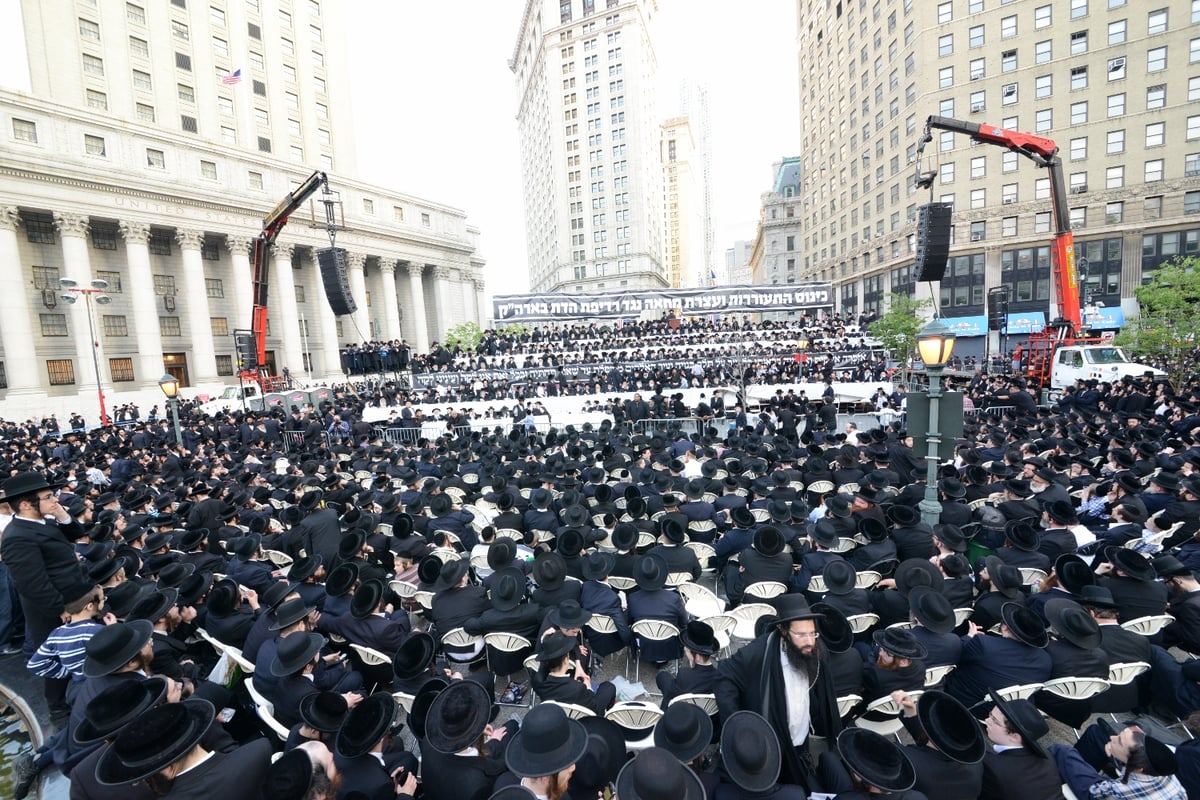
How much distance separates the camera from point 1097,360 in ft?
64.5

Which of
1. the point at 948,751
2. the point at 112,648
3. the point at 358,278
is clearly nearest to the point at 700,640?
the point at 948,751

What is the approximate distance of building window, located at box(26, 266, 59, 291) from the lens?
108 ft

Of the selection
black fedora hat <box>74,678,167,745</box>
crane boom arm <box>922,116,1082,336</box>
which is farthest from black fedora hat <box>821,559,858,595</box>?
crane boom arm <box>922,116,1082,336</box>

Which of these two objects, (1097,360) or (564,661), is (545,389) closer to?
(564,661)

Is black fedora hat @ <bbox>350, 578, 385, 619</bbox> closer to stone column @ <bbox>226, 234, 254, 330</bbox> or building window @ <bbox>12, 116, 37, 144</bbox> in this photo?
stone column @ <bbox>226, 234, 254, 330</bbox>

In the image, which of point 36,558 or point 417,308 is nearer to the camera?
point 36,558

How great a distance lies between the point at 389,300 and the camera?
50.6m

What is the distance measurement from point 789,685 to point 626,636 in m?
2.19

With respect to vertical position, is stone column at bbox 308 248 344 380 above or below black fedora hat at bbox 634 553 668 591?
above

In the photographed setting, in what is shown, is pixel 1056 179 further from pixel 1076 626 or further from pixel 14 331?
pixel 14 331

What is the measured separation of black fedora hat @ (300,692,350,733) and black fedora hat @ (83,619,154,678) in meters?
1.51

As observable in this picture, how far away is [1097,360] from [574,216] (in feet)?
242

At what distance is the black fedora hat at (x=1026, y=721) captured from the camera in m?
2.72

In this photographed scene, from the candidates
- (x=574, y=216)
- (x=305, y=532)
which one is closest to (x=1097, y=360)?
(x=305, y=532)
